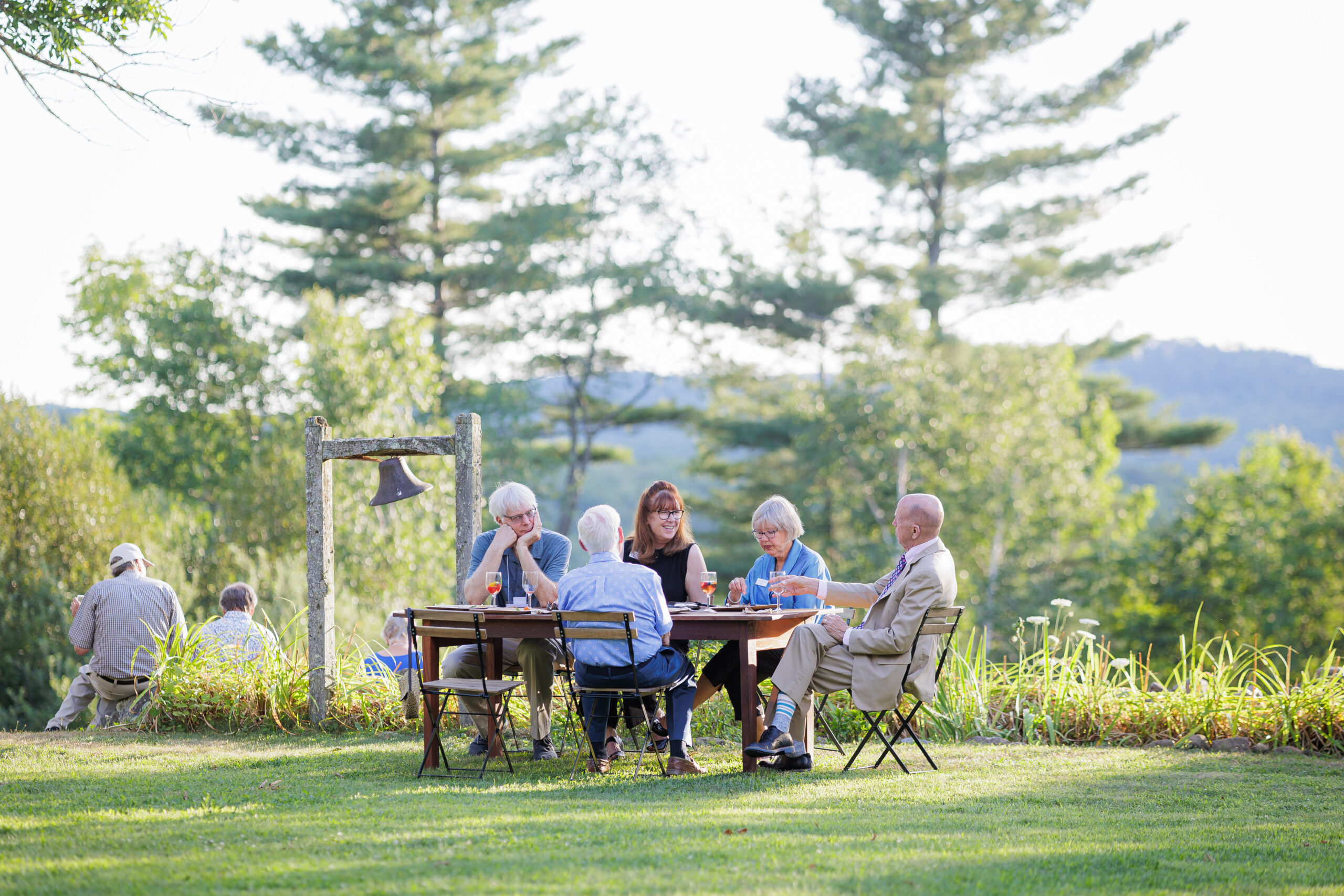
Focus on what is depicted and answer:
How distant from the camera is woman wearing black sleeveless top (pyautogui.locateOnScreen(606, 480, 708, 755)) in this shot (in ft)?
20.3

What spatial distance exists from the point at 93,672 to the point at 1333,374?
257ft

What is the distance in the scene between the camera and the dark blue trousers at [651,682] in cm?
529

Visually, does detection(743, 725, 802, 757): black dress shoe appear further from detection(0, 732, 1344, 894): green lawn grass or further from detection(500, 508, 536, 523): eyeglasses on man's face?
detection(500, 508, 536, 523): eyeglasses on man's face

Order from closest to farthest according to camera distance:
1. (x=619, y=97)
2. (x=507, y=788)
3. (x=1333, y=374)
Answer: (x=507, y=788) → (x=619, y=97) → (x=1333, y=374)

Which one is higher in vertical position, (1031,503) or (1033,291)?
(1033,291)

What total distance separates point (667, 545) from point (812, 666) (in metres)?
1.16

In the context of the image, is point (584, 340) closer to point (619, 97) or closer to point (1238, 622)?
point (619, 97)

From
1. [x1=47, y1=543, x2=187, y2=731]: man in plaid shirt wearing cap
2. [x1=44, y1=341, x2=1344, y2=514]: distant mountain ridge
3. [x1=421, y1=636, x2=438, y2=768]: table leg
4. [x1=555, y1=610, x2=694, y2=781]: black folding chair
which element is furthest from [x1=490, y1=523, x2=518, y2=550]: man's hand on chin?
[x1=44, y1=341, x2=1344, y2=514]: distant mountain ridge

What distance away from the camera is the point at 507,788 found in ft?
16.8

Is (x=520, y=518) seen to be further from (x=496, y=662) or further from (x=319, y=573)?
(x=319, y=573)

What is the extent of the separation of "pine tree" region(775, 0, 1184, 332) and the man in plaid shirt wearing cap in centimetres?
1931

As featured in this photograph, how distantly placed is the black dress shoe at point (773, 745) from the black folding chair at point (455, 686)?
113 centimetres

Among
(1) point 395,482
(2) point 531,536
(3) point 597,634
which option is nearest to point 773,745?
(3) point 597,634

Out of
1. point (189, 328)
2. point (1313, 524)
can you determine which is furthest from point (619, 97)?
point (1313, 524)
